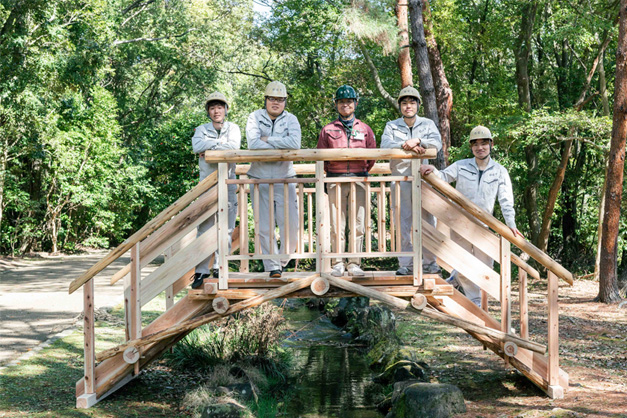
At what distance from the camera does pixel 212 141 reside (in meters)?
6.43

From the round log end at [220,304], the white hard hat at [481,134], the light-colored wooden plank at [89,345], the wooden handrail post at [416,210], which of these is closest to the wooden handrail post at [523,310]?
A: the wooden handrail post at [416,210]

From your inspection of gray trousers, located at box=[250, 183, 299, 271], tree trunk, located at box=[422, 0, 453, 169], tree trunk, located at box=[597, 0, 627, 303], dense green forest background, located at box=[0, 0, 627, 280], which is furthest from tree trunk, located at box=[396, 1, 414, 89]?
gray trousers, located at box=[250, 183, 299, 271]

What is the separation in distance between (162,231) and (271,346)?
121 inches

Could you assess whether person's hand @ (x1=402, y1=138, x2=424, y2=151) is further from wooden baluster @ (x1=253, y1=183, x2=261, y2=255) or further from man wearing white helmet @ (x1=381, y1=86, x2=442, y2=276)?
wooden baluster @ (x1=253, y1=183, x2=261, y2=255)

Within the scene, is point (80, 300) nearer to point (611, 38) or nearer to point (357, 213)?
point (357, 213)

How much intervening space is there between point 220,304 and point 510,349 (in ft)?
9.67

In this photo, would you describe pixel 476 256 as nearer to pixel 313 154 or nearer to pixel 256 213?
pixel 313 154

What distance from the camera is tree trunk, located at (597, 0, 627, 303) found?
1178cm

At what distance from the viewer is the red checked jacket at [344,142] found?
637 cm

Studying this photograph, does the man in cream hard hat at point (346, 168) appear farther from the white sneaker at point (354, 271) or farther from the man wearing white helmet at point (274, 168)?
the man wearing white helmet at point (274, 168)

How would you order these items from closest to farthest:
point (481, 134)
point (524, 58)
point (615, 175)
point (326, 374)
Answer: point (481, 134)
point (326, 374)
point (615, 175)
point (524, 58)

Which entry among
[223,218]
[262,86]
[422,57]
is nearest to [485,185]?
[223,218]

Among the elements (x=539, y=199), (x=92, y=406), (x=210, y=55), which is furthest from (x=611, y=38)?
(x=210, y=55)

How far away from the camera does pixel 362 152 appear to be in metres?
5.93
